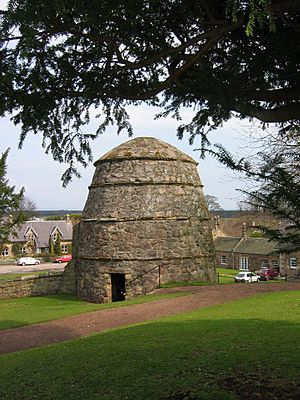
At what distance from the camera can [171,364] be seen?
8031 mm

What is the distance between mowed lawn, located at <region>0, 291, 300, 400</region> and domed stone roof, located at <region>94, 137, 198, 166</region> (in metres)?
9.97

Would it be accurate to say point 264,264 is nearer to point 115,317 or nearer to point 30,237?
point 115,317

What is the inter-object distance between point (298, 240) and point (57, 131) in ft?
11.5

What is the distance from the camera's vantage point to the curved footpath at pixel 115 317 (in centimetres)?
1283

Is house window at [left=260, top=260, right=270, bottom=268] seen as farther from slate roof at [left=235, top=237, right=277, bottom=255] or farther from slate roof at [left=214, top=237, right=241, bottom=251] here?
slate roof at [left=214, top=237, right=241, bottom=251]

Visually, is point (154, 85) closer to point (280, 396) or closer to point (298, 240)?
point (298, 240)

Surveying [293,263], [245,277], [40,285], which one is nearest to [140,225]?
[40,285]

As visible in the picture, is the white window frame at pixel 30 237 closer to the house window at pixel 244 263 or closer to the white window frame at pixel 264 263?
the house window at pixel 244 263

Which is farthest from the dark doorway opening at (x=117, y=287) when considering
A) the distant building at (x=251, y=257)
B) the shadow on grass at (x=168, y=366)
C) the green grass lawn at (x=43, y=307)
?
the distant building at (x=251, y=257)

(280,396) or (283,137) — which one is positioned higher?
(283,137)

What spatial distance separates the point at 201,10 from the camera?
535cm

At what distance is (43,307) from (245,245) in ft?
111

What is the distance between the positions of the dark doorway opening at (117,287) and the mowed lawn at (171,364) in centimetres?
860

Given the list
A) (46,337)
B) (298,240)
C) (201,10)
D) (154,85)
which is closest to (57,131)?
A: (154,85)
